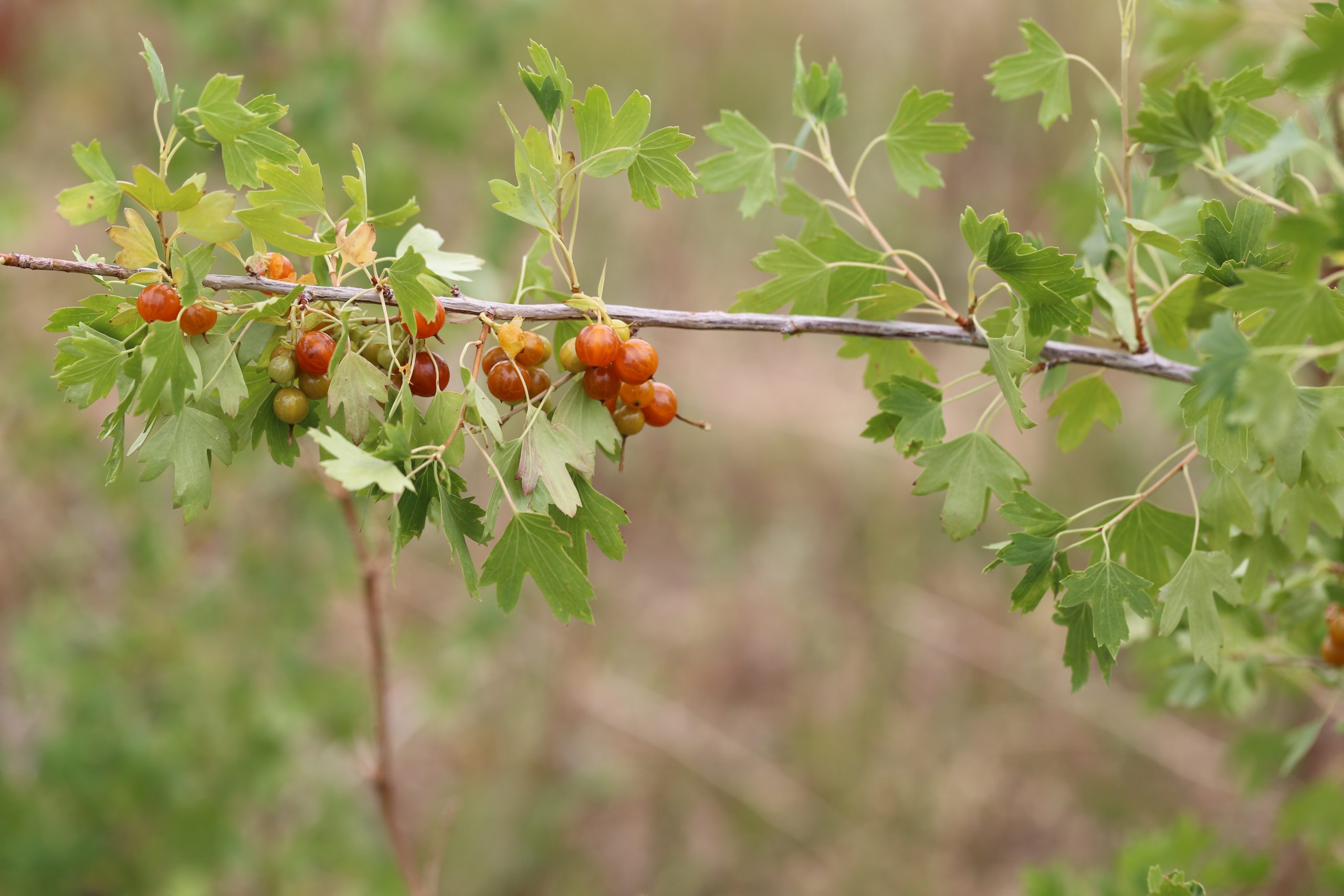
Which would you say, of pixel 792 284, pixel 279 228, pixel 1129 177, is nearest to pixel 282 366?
pixel 279 228

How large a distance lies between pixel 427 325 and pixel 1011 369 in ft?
2.02

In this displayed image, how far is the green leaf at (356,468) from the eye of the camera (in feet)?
2.61

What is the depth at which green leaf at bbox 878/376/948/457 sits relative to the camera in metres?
1.06

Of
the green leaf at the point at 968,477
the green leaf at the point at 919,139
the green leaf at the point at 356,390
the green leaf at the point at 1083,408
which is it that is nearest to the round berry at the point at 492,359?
the green leaf at the point at 356,390

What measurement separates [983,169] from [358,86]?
12.4ft

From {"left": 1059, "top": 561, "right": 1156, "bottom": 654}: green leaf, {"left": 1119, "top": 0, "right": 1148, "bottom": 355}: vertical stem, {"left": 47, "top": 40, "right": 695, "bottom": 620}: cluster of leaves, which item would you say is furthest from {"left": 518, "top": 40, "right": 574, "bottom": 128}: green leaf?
{"left": 1059, "top": 561, "right": 1156, "bottom": 654}: green leaf

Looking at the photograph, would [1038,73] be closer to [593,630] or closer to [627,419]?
[627,419]

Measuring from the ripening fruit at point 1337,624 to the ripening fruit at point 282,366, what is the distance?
1462 millimetres

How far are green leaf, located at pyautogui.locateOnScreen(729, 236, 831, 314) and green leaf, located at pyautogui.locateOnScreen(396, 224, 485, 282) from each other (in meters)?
0.32

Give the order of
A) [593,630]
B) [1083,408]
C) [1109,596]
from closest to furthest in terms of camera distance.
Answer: [1109,596] < [1083,408] < [593,630]

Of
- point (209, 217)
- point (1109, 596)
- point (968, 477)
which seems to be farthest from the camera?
point (968, 477)

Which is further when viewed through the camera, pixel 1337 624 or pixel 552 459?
pixel 1337 624

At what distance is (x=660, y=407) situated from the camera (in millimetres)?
1040

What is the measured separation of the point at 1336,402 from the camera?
88 centimetres
